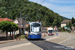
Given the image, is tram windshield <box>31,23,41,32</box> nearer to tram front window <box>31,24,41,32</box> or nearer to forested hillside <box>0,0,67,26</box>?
tram front window <box>31,24,41,32</box>

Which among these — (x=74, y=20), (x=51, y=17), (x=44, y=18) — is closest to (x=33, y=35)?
(x=74, y=20)

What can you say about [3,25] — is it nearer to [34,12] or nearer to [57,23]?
[34,12]

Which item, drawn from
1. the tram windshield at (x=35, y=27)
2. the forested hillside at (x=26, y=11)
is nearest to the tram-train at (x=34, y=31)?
the tram windshield at (x=35, y=27)

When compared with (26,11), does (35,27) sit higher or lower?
lower

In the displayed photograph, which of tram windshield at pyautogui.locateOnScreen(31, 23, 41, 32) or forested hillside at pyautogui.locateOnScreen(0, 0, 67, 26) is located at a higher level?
forested hillside at pyautogui.locateOnScreen(0, 0, 67, 26)

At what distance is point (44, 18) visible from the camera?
168875 millimetres

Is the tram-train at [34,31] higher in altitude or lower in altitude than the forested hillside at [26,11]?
lower

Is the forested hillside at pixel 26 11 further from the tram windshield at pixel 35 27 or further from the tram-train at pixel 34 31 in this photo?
the tram windshield at pixel 35 27

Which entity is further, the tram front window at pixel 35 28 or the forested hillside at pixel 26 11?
the forested hillside at pixel 26 11

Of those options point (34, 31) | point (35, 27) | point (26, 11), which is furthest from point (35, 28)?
point (26, 11)

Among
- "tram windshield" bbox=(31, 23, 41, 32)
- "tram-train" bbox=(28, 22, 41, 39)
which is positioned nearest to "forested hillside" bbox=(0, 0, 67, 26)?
"tram-train" bbox=(28, 22, 41, 39)

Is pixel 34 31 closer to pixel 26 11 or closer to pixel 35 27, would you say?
pixel 35 27

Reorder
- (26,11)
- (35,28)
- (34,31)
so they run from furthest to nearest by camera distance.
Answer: (26,11)
(35,28)
(34,31)

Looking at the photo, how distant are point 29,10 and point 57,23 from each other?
4432 cm
